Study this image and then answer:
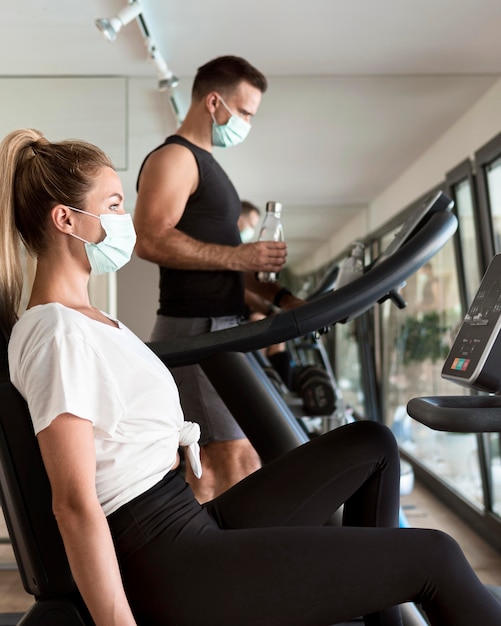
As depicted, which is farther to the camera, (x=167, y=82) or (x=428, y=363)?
(x=428, y=363)

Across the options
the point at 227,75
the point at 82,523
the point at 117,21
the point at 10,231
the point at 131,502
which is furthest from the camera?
the point at 117,21

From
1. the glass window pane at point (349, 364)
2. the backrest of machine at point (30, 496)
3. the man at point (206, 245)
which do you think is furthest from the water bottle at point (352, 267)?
the glass window pane at point (349, 364)

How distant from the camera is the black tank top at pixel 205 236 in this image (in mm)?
1975

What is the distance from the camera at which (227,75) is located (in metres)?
2.09

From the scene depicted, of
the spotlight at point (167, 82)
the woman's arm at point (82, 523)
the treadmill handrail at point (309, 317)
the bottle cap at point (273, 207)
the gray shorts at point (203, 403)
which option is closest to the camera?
the woman's arm at point (82, 523)

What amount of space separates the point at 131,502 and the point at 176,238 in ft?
3.23

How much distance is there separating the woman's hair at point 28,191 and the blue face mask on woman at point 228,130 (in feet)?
3.29

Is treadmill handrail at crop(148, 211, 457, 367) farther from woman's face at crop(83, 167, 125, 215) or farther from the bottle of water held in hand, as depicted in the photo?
the bottle of water held in hand

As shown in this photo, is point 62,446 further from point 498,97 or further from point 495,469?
point 495,469

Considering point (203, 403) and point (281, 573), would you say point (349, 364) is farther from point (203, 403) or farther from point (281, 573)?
point (281, 573)

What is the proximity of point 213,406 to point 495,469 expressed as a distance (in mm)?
1856

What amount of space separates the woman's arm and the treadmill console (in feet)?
1.77

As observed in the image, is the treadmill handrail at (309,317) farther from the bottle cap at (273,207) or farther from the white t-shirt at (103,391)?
the bottle cap at (273,207)

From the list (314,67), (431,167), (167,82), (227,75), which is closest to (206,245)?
(227,75)
